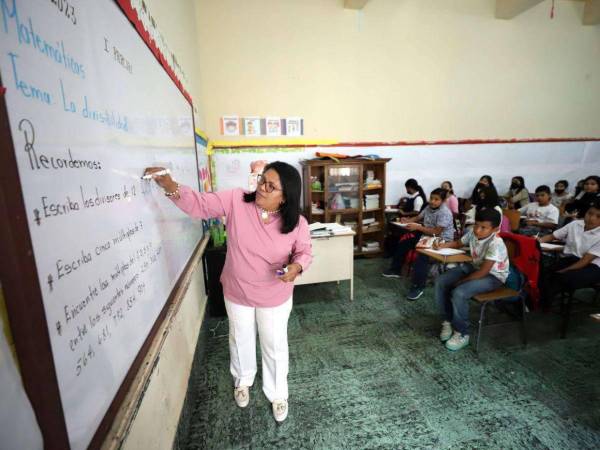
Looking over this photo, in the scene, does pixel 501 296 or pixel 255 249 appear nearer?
pixel 255 249

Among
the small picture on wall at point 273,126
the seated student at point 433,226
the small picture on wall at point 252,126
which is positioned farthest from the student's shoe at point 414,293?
the small picture on wall at point 252,126

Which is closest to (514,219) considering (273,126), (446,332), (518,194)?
(518,194)

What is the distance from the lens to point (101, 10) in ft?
2.84

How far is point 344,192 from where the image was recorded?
474 centimetres

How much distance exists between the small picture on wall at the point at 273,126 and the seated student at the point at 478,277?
3194 mm

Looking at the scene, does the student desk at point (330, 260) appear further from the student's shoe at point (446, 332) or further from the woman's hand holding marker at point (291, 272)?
the woman's hand holding marker at point (291, 272)

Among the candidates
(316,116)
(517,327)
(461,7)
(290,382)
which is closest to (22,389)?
(290,382)

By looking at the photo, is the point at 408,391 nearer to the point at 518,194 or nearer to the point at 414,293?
the point at 414,293

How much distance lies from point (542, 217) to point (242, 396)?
443 cm

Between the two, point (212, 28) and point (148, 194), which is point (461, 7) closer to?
point (212, 28)

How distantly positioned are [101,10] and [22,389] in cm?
99

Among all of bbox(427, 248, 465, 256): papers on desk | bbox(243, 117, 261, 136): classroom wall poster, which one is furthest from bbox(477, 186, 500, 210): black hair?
bbox(243, 117, 261, 136): classroom wall poster

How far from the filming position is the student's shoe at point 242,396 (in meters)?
1.83

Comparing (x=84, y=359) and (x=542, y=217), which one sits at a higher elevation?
(x=84, y=359)
